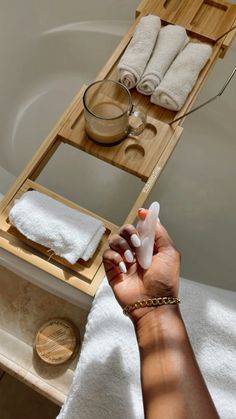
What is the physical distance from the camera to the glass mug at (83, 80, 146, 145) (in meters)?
0.85

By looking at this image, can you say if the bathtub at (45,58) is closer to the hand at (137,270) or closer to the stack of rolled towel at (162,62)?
the stack of rolled towel at (162,62)

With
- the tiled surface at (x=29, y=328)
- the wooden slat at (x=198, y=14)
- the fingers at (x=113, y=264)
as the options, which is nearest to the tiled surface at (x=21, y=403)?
the tiled surface at (x=29, y=328)

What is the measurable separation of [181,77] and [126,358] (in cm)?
59

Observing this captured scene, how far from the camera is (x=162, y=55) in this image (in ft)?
3.08

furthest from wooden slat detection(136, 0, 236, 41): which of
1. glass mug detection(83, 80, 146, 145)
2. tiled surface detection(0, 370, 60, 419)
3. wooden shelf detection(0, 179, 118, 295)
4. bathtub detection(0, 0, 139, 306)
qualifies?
tiled surface detection(0, 370, 60, 419)

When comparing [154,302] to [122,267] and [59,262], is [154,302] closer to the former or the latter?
[122,267]

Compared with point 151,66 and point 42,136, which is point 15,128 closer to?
point 42,136

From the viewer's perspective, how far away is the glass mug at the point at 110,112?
847 millimetres

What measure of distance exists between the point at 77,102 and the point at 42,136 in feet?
1.78

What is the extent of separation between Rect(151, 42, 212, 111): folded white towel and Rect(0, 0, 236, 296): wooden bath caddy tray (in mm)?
25

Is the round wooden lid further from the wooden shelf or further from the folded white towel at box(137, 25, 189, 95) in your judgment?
the folded white towel at box(137, 25, 189, 95)

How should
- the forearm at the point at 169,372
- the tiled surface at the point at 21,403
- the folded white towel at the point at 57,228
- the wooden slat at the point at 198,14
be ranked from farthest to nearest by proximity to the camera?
the tiled surface at the point at 21,403 < the wooden slat at the point at 198,14 < the folded white towel at the point at 57,228 < the forearm at the point at 169,372

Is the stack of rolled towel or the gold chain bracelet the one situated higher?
the stack of rolled towel

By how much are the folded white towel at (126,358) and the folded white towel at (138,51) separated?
452 millimetres
